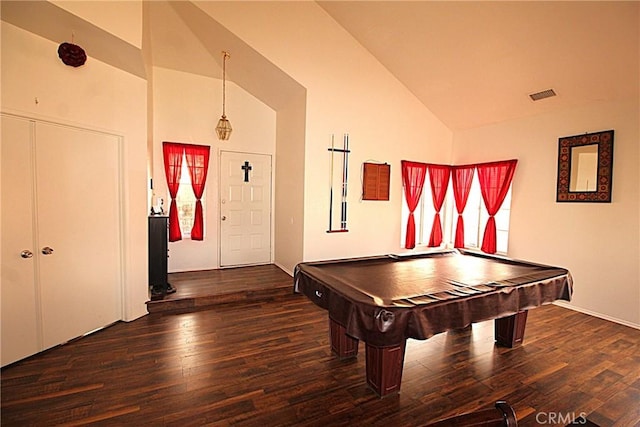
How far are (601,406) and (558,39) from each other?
3.55 meters

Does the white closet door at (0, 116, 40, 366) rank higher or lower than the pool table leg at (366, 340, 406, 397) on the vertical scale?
higher

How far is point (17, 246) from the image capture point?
2.52 m

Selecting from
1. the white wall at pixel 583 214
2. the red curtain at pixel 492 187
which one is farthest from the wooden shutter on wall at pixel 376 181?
the white wall at pixel 583 214

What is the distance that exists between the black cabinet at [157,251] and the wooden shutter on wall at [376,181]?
3026 millimetres

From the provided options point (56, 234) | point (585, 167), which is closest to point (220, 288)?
point (56, 234)

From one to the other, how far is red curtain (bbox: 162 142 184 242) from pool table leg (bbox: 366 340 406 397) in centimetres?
393

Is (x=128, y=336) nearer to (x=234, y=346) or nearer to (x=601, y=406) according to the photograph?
(x=234, y=346)

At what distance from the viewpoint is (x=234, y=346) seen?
114 inches

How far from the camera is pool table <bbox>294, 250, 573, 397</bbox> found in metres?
1.88

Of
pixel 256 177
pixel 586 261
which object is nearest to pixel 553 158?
pixel 586 261

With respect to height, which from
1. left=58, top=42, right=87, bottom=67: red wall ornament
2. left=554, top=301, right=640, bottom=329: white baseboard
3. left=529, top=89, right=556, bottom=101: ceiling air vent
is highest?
left=529, top=89, right=556, bottom=101: ceiling air vent

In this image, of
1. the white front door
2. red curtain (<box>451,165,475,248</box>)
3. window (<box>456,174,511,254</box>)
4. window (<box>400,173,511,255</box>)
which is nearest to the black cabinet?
the white front door

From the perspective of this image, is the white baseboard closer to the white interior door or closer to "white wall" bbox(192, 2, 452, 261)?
"white wall" bbox(192, 2, 452, 261)

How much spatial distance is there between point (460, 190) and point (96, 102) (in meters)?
5.56
